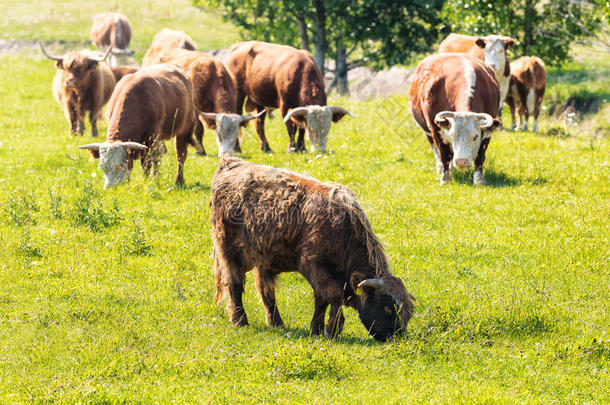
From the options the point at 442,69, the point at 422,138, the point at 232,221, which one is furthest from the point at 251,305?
the point at 422,138

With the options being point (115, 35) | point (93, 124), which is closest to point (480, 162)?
point (93, 124)

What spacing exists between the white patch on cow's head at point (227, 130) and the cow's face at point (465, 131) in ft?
17.0

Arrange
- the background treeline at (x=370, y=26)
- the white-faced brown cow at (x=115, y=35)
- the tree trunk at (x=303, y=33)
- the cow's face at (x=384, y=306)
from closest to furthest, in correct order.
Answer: the cow's face at (x=384, y=306) → the background treeline at (x=370, y=26) → the tree trunk at (x=303, y=33) → the white-faced brown cow at (x=115, y=35)

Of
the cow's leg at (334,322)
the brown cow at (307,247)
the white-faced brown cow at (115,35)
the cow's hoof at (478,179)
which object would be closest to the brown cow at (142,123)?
the cow's hoof at (478,179)

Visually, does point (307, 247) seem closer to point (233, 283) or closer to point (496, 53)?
point (233, 283)

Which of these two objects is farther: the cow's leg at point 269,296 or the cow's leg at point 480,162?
the cow's leg at point 480,162

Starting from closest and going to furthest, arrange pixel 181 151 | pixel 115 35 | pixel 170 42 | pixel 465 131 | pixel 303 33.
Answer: pixel 465 131 → pixel 181 151 → pixel 170 42 → pixel 303 33 → pixel 115 35

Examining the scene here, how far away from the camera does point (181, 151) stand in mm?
14953

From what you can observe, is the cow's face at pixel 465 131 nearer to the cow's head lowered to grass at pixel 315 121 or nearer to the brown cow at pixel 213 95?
the cow's head lowered to grass at pixel 315 121

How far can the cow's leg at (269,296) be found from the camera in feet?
26.1

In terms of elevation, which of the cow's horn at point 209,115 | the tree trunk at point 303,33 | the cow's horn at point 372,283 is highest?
the tree trunk at point 303,33

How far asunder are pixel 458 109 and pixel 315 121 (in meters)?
4.24

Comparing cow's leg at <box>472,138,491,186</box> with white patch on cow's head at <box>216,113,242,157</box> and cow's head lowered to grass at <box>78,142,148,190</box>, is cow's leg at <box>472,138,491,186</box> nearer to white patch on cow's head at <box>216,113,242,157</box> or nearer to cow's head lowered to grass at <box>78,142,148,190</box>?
white patch on cow's head at <box>216,113,242,157</box>

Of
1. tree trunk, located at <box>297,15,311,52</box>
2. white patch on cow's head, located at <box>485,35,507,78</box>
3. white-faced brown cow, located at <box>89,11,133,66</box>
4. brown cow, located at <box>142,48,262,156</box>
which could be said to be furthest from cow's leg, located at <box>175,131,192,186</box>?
white-faced brown cow, located at <box>89,11,133,66</box>
